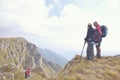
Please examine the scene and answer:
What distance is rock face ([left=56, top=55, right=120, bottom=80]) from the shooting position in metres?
28.8

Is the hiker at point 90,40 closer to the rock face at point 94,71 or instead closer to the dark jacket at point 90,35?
the dark jacket at point 90,35

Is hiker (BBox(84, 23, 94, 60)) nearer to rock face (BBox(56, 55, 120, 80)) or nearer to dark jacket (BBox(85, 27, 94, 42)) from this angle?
dark jacket (BBox(85, 27, 94, 42))

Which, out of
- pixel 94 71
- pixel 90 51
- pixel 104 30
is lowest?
pixel 94 71

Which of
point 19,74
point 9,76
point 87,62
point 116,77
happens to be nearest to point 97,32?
point 87,62

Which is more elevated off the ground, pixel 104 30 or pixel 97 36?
pixel 104 30

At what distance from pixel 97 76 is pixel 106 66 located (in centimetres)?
247

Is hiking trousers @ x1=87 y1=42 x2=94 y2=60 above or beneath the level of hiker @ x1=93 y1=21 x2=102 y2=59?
beneath

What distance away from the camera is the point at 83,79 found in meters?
28.1

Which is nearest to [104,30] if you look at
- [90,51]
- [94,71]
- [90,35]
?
[90,35]

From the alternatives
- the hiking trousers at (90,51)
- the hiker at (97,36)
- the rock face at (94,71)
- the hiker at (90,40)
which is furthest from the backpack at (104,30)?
the rock face at (94,71)

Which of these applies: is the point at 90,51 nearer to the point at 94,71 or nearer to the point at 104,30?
the point at 104,30

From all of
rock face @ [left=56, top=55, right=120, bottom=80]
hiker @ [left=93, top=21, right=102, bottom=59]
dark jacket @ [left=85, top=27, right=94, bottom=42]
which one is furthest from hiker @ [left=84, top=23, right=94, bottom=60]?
rock face @ [left=56, top=55, right=120, bottom=80]

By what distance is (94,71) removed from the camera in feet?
98.0

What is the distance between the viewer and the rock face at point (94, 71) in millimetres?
28781
